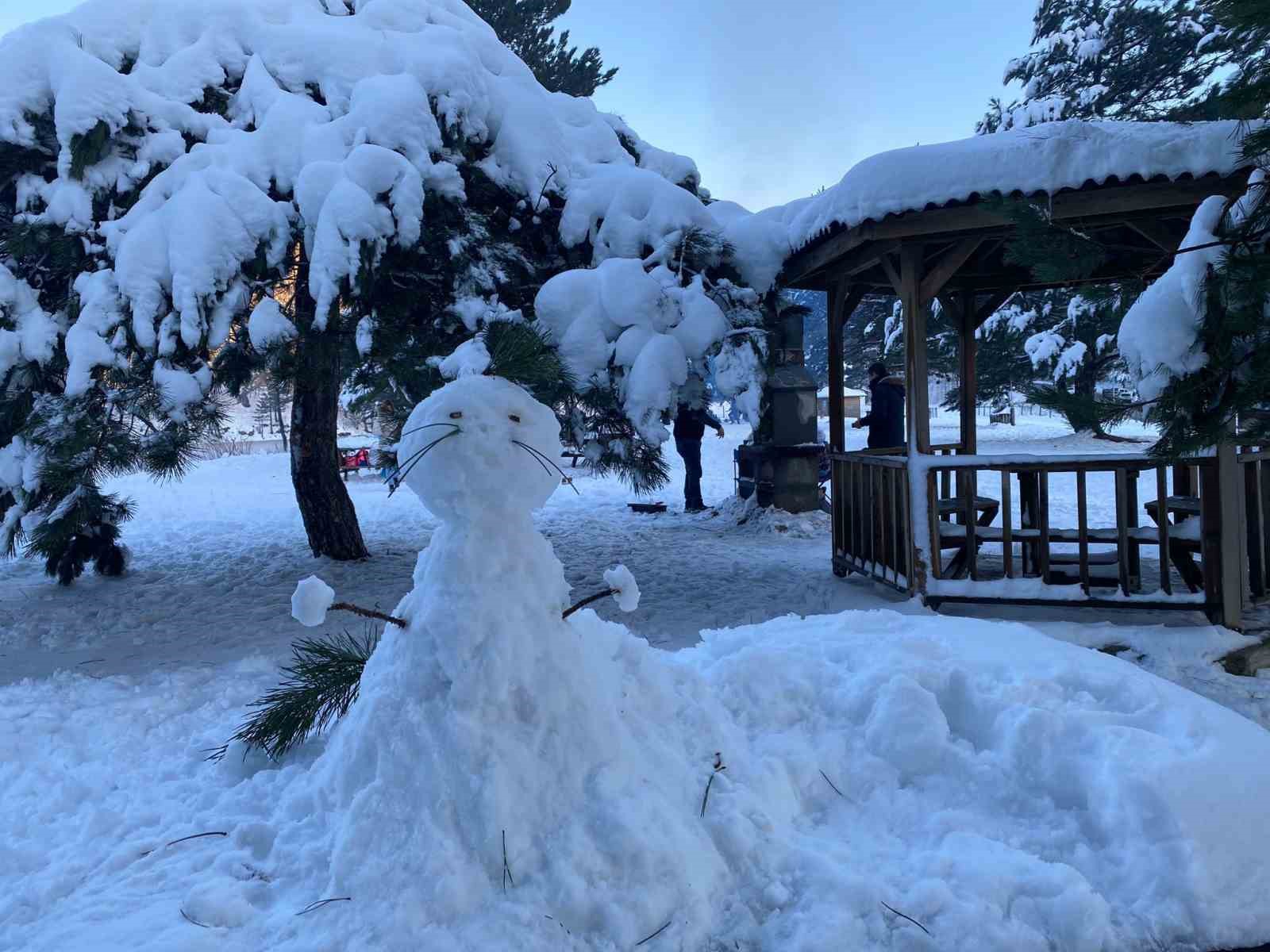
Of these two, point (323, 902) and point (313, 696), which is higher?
point (313, 696)

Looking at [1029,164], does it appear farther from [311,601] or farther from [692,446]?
[692,446]

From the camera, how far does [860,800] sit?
7.64 ft

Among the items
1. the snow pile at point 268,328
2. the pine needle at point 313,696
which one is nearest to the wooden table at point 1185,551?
the pine needle at point 313,696

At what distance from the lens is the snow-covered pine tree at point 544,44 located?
15930 millimetres

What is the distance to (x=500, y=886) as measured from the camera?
182cm

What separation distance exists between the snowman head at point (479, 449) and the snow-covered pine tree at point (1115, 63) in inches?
750

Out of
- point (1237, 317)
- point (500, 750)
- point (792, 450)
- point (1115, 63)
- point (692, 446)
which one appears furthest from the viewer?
point (1115, 63)

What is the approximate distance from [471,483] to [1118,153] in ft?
14.3

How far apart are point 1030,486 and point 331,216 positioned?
5931mm

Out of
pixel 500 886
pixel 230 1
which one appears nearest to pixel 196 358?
pixel 230 1

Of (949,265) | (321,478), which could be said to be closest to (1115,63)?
(949,265)

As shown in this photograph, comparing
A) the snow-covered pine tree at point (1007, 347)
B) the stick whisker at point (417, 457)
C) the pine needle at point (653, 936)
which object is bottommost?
the pine needle at point (653, 936)

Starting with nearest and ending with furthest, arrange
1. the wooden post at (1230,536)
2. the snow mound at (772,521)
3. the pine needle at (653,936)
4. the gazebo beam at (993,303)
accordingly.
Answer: the pine needle at (653,936) < the wooden post at (1230,536) < the gazebo beam at (993,303) < the snow mound at (772,521)

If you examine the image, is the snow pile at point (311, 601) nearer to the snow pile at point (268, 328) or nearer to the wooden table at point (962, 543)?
the snow pile at point (268, 328)
